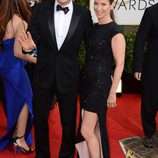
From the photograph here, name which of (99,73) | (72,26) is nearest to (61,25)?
(72,26)

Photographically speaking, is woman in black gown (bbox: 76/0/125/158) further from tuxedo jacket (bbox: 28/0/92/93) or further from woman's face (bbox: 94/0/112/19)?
tuxedo jacket (bbox: 28/0/92/93)

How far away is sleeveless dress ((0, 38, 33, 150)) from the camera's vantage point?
3.59 metres

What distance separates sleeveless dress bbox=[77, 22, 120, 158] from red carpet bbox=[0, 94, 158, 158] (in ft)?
3.25

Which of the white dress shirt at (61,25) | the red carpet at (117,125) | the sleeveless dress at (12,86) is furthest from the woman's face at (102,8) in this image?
the red carpet at (117,125)

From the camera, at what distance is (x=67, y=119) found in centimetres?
316

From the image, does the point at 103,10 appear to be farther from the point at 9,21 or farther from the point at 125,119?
the point at 125,119

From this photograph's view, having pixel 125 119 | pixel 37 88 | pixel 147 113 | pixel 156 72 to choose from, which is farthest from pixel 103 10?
pixel 125 119

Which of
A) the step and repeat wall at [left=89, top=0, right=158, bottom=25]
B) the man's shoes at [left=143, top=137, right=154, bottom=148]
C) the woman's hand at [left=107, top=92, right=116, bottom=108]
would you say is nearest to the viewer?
the woman's hand at [left=107, top=92, right=116, bottom=108]

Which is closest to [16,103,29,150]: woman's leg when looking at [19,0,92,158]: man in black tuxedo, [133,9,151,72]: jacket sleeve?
[19,0,92,158]: man in black tuxedo

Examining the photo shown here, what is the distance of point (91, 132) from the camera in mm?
2996

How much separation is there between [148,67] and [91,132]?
1.16 meters

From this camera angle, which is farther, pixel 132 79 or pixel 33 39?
pixel 132 79

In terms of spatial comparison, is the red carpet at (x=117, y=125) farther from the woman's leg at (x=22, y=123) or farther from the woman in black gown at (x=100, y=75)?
the woman in black gown at (x=100, y=75)

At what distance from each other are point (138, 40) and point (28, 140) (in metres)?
1.62
